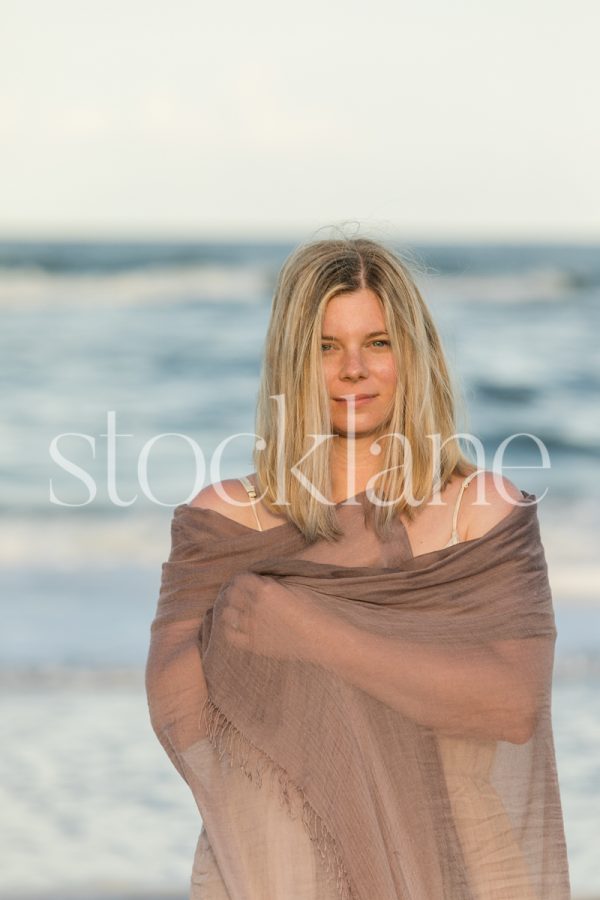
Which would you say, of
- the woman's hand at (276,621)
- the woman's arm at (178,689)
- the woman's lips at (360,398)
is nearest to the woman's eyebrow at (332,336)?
the woman's lips at (360,398)

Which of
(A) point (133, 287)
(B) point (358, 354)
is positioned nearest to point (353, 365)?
(B) point (358, 354)

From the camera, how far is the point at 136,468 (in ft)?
38.9

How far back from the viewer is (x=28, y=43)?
18.4 m

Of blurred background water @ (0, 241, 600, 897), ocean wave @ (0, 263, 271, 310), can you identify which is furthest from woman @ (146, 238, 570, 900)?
ocean wave @ (0, 263, 271, 310)

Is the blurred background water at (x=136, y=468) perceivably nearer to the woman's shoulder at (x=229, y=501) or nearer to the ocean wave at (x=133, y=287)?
the ocean wave at (x=133, y=287)

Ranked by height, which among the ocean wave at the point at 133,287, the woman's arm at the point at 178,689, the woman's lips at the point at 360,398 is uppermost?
the ocean wave at the point at 133,287

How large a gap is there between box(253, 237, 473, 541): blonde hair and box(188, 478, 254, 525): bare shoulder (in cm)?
7

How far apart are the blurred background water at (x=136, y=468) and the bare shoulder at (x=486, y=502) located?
0.29 m

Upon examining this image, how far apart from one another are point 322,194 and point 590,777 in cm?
1327

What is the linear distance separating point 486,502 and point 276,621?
477 mm

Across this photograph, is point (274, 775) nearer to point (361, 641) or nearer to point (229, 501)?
point (361, 641)

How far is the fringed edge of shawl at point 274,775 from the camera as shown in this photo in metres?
2.80

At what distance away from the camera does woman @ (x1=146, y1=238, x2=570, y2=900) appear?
9.29 ft

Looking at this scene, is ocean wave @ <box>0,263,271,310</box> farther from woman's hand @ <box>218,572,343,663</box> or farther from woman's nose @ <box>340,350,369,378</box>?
woman's hand @ <box>218,572,343,663</box>
